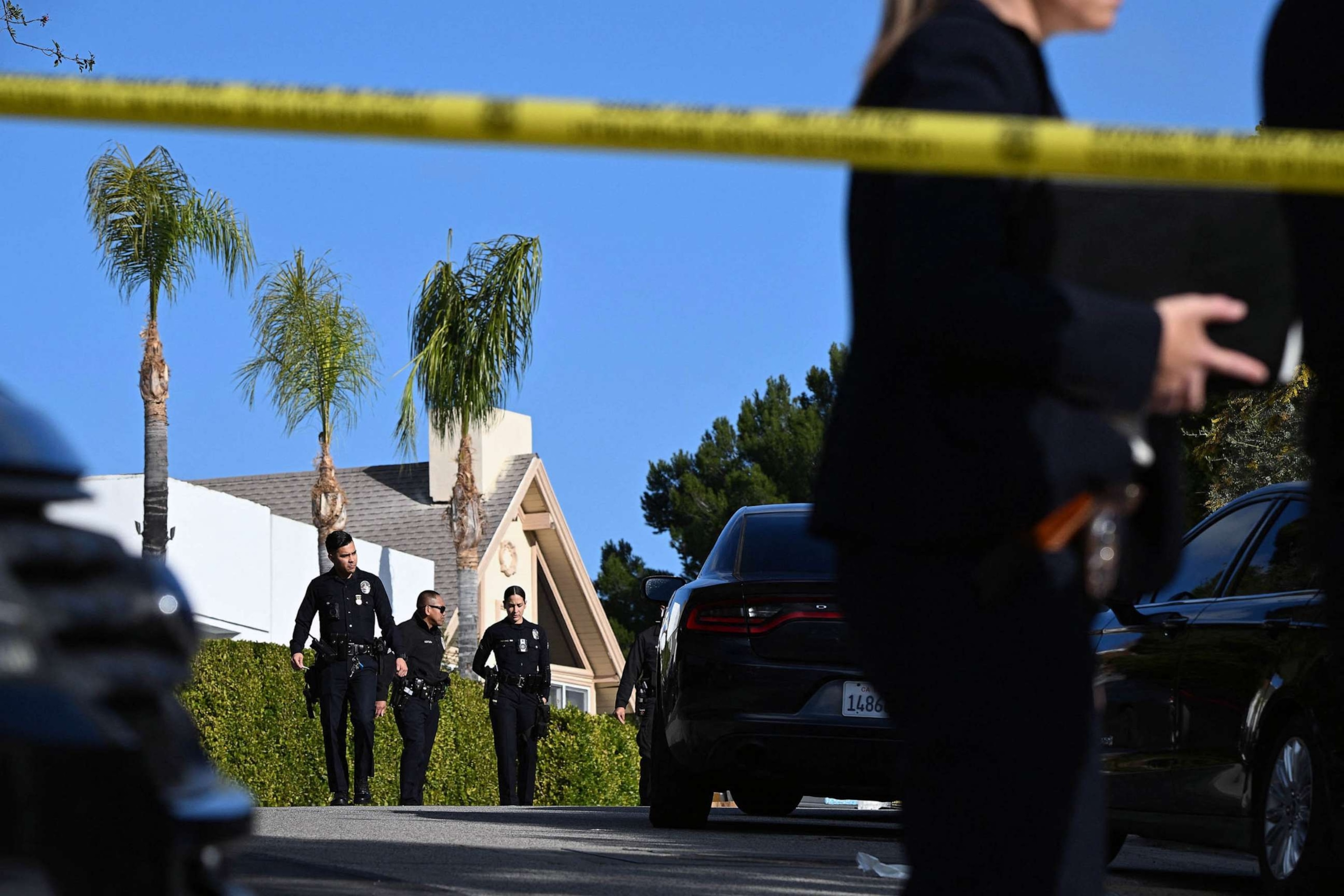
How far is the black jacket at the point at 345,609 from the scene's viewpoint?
48.3 feet

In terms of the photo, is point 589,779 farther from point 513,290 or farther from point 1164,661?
point 1164,661

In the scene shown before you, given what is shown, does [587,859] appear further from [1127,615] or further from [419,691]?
[419,691]

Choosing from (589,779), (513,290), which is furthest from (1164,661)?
(513,290)

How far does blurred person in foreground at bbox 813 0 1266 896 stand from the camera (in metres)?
2.08

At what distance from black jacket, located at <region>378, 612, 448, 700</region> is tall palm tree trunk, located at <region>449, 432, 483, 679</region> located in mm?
14659

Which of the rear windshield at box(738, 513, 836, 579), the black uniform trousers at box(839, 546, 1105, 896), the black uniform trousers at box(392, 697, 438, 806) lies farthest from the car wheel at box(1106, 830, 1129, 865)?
the black uniform trousers at box(392, 697, 438, 806)

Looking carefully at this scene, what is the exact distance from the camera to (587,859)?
7.79 meters

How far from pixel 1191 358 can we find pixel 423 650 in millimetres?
16182

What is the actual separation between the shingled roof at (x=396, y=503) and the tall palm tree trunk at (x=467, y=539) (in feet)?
20.6

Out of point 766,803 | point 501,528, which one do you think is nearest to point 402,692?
point 766,803

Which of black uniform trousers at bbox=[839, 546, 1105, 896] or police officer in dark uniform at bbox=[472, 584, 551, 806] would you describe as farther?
police officer in dark uniform at bbox=[472, 584, 551, 806]

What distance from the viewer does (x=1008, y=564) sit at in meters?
2.08

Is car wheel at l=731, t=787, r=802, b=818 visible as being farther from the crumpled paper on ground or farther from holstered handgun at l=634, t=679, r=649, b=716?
the crumpled paper on ground

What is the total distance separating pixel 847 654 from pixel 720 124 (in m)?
6.93
